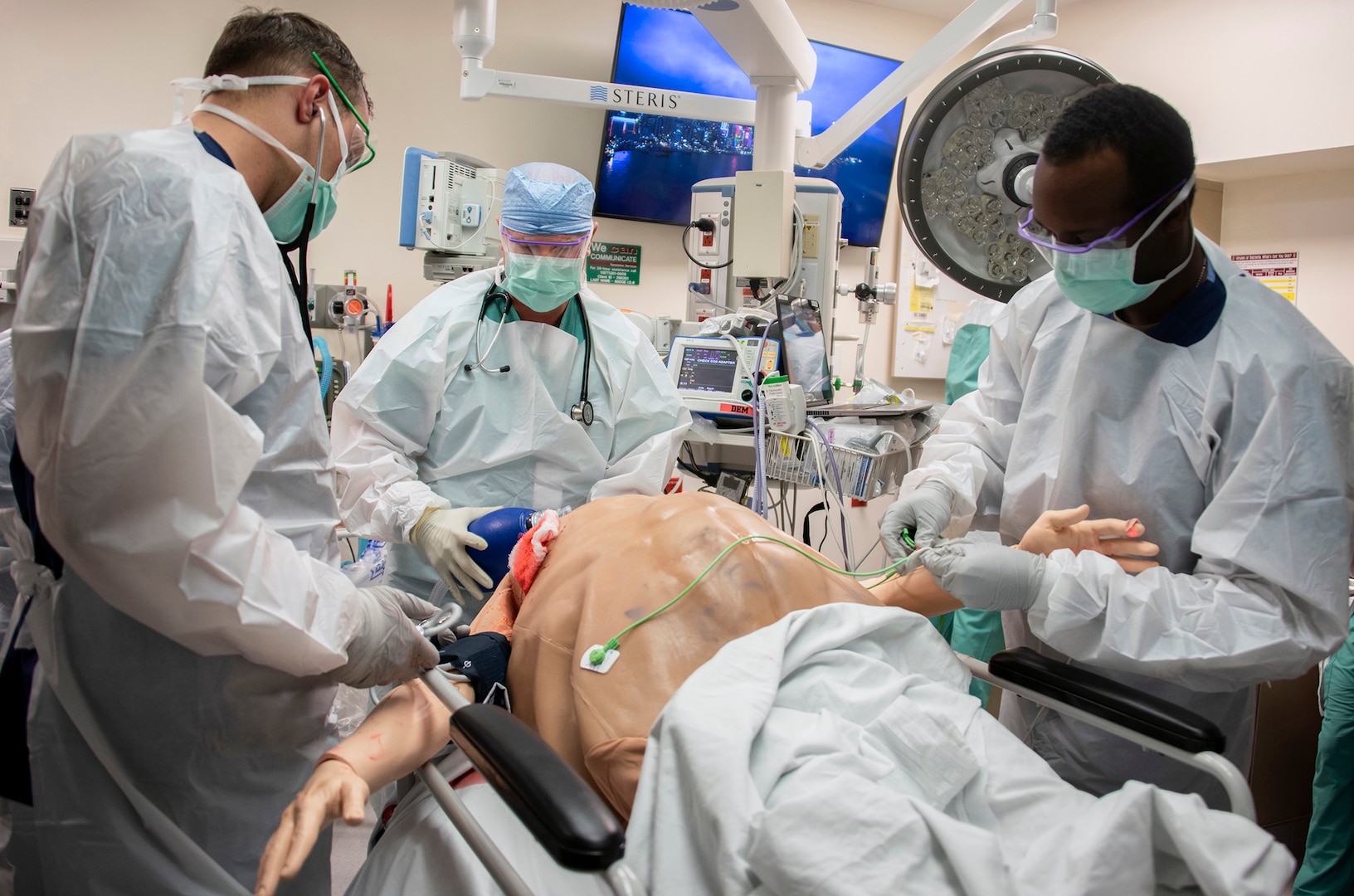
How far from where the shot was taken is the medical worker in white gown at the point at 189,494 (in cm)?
89

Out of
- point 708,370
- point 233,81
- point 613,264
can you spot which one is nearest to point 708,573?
point 233,81

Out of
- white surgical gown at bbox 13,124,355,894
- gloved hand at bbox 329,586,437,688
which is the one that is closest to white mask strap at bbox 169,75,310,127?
white surgical gown at bbox 13,124,355,894

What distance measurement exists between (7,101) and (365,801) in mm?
3508

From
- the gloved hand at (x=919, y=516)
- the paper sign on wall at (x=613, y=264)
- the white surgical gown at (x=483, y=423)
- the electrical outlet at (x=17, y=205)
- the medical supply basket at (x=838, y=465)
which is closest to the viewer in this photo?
the gloved hand at (x=919, y=516)

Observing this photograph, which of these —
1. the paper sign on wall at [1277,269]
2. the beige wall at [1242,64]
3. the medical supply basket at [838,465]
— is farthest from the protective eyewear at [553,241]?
the paper sign on wall at [1277,269]

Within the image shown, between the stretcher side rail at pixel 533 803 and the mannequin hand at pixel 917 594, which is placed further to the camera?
the mannequin hand at pixel 917 594

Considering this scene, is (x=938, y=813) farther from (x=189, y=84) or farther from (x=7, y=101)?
(x=7, y=101)

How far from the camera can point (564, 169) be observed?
204 centimetres

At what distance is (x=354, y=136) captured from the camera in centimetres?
131

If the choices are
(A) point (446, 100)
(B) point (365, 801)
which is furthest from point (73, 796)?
(A) point (446, 100)

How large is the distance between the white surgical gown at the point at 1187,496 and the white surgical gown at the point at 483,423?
2.33ft

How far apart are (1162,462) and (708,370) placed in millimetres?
1510

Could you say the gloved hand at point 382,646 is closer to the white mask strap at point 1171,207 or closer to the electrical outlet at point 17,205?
the white mask strap at point 1171,207

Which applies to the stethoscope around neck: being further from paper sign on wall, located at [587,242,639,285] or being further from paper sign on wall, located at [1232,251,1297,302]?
paper sign on wall, located at [1232,251,1297,302]
